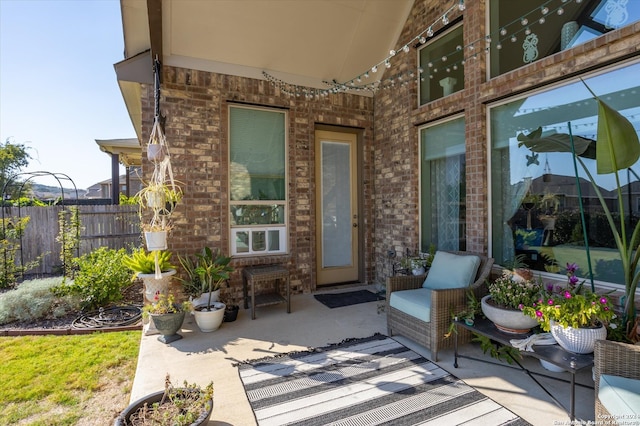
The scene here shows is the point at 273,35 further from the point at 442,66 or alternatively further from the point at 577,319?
the point at 577,319

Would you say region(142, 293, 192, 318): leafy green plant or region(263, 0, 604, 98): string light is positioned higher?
region(263, 0, 604, 98): string light

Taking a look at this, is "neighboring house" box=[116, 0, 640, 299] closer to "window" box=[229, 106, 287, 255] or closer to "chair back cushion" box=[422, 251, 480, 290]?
"window" box=[229, 106, 287, 255]

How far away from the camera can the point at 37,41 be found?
266 inches

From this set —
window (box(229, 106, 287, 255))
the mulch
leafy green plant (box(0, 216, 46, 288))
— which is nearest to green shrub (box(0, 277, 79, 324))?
the mulch

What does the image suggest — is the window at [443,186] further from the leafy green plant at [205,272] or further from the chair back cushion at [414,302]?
the leafy green plant at [205,272]

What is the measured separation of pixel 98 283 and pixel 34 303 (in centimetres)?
67

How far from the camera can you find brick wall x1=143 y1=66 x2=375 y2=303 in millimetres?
4195

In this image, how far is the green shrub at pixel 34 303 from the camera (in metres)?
3.82

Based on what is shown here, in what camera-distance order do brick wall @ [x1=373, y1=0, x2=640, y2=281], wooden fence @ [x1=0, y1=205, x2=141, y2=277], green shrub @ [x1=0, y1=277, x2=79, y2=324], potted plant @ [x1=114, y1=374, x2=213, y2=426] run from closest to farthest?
potted plant @ [x1=114, y1=374, x2=213, y2=426]
brick wall @ [x1=373, y1=0, x2=640, y2=281]
green shrub @ [x1=0, y1=277, x2=79, y2=324]
wooden fence @ [x1=0, y1=205, x2=141, y2=277]

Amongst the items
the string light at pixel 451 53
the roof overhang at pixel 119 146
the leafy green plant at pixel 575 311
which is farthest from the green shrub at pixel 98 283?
the leafy green plant at pixel 575 311

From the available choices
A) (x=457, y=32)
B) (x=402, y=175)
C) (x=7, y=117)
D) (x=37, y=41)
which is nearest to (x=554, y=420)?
(x=402, y=175)

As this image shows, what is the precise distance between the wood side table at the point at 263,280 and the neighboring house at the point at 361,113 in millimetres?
208

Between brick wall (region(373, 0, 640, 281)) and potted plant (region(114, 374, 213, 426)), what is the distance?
3.12 m

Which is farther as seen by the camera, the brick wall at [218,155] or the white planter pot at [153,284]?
the brick wall at [218,155]
